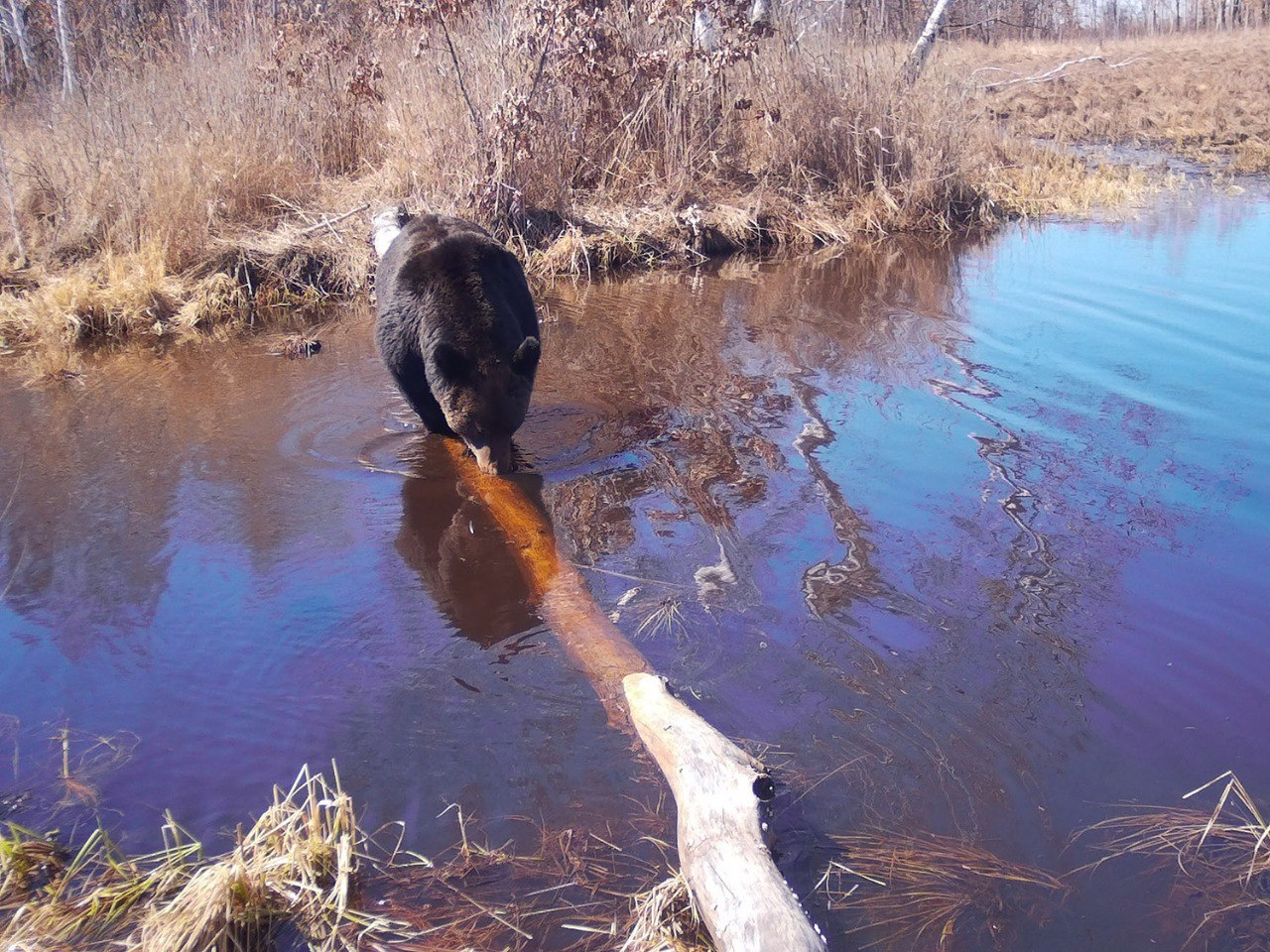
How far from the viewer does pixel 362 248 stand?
11891 millimetres

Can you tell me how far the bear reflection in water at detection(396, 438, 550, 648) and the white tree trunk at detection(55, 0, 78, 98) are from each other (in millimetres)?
9903

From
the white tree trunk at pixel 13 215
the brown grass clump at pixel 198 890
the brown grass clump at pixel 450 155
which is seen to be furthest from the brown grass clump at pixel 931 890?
the white tree trunk at pixel 13 215

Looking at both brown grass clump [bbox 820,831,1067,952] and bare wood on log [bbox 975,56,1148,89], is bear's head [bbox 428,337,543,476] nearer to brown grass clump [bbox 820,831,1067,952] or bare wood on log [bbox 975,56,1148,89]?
brown grass clump [bbox 820,831,1067,952]

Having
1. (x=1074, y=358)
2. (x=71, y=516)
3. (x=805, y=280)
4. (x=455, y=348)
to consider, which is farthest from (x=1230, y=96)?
(x=71, y=516)

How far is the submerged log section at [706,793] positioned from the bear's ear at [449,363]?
181 cm

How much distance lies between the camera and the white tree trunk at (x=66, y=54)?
539 inches

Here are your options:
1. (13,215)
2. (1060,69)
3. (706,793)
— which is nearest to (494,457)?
(706,793)

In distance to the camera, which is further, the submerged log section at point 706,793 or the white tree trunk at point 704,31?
the white tree trunk at point 704,31

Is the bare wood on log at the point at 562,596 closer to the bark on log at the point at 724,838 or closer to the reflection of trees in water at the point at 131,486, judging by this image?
the bark on log at the point at 724,838

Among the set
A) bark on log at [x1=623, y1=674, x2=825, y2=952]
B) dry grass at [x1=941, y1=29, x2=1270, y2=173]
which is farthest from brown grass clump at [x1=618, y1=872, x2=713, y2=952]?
dry grass at [x1=941, y1=29, x2=1270, y2=173]

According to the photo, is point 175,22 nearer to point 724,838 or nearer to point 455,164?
point 455,164

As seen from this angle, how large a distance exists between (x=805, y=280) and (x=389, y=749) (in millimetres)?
9097

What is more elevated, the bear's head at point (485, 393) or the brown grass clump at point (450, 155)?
the brown grass clump at point (450, 155)

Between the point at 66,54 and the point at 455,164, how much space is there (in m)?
6.20
